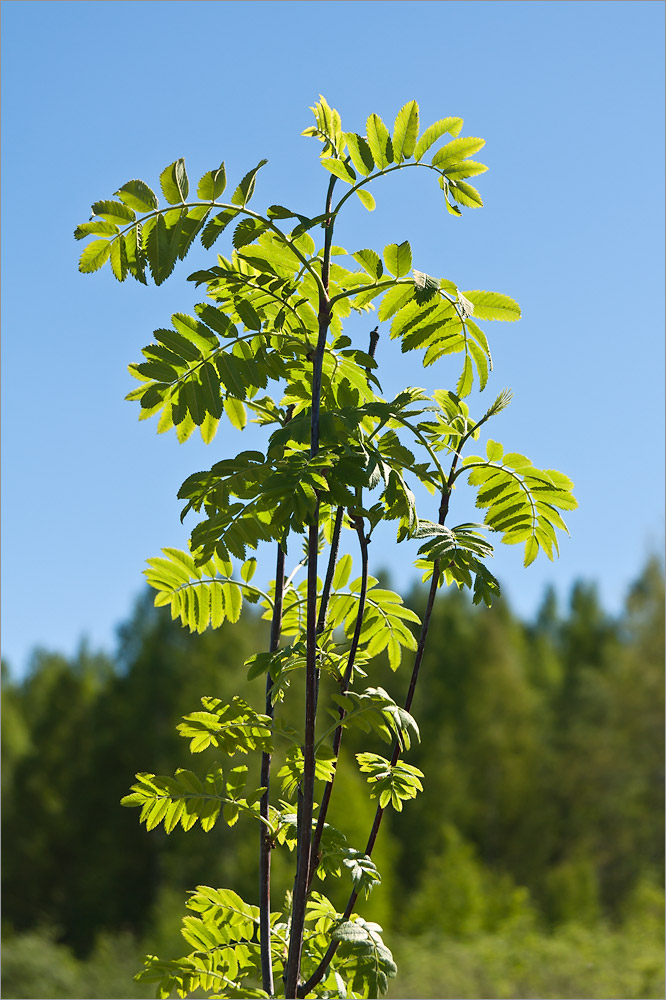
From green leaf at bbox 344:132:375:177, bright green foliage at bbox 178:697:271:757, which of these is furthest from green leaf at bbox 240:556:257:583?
green leaf at bbox 344:132:375:177

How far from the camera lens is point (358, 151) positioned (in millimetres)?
1496

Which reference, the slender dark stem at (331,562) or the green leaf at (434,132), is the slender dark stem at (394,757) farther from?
the green leaf at (434,132)

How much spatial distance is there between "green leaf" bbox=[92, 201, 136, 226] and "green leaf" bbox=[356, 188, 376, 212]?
385mm

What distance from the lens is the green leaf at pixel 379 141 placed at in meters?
1.49

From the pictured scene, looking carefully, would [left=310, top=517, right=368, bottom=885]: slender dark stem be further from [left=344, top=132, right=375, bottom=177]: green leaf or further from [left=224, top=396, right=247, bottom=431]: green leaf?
[left=344, top=132, right=375, bottom=177]: green leaf

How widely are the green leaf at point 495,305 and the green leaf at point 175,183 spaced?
0.52 metres

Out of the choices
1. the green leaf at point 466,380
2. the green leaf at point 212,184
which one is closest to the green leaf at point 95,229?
the green leaf at point 212,184

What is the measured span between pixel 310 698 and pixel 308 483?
34 centimetres

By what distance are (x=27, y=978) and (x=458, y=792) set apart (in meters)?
7.95

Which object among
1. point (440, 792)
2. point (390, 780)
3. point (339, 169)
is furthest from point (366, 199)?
point (440, 792)

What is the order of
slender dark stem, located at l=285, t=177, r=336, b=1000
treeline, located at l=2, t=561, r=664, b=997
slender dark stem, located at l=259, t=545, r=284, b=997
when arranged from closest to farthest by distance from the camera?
slender dark stem, located at l=285, t=177, r=336, b=1000 < slender dark stem, located at l=259, t=545, r=284, b=997 < treeline, located at l=2, t=561, r=664, b=997

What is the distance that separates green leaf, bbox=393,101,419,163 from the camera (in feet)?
4.92

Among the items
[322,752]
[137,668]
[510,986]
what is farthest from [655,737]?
[322,752]

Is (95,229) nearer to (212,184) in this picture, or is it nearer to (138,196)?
(138,196)
